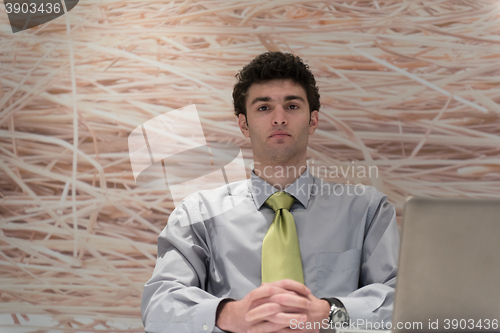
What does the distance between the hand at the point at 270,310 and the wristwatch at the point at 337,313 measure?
9 cm

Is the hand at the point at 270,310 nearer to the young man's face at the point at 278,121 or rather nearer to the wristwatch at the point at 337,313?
the wristwatch at the point at 337,313

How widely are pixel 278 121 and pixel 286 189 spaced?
236 millimetres

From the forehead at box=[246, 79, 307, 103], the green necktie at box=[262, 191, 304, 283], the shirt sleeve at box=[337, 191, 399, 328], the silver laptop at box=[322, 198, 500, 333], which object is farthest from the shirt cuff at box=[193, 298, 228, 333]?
the forehead at box=[246, 79, 307, 103]

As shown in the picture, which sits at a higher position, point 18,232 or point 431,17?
point 431,17

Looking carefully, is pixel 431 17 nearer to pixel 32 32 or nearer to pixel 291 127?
pixel 291 127

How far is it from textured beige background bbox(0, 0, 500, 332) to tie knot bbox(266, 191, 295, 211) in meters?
0.46

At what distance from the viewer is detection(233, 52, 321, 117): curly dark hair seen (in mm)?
1427

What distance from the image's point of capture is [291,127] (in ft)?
4.49

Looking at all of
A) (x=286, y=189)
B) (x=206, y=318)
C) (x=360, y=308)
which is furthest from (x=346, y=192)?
(x=206, y=318)

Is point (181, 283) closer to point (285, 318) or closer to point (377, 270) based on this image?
point (285, 318)

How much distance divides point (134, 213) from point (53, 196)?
1.27 feet

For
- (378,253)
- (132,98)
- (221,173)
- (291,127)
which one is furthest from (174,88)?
(378,253)

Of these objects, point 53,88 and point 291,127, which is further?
point 53,88

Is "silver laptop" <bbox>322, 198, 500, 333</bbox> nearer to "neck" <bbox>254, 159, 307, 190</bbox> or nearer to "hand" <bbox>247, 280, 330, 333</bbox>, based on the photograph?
"hand" <bbox>247, 280, 330, 333</bbox>
